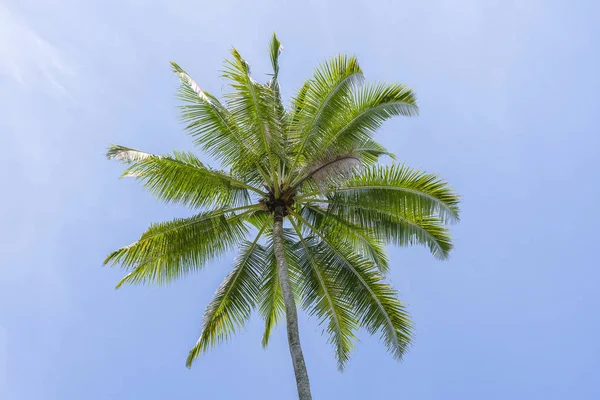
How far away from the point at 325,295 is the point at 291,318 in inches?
91.3

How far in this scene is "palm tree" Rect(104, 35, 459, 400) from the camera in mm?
12594

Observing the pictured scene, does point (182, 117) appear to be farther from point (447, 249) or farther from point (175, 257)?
point (447, 249)

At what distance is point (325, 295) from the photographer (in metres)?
13.9

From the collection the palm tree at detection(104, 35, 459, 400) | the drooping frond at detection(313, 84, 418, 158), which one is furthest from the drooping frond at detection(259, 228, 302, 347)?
the drooping frond at detection(313, 84, 418, 158)

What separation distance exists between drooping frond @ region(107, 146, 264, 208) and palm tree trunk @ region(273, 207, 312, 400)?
1.23 m

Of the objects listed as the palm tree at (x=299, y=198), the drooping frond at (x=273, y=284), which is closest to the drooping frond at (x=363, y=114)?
the palm tree at (x=299, y=198)

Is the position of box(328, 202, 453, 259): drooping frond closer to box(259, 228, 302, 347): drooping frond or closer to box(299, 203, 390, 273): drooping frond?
box(299, 203, 390, 273): drooping frond

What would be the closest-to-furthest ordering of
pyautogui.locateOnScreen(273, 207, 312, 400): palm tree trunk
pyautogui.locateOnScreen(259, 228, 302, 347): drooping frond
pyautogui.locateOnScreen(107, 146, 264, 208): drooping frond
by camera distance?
pyautogui.locateOnScreen(273, 207, 312, 400): palm tree trunk < pyautogui.locateOnScreen(107, 146, 264, 208): drooping frond < pyautogui.locateOnScreen(259, 228, 302, 347): drooping frond

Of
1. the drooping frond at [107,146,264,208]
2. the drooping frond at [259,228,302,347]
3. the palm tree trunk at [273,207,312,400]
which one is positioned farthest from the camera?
the drooping frond at [259,228,302,347]

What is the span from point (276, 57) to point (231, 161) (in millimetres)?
2603

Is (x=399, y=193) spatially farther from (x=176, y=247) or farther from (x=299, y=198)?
(x=176, y=247)

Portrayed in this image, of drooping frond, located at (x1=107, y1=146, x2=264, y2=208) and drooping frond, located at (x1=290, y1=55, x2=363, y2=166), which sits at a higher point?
drooping frond, located at (x1=290, y1=55, x2=363, y2=166)

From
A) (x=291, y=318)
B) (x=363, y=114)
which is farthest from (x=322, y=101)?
(x=291, y=318)

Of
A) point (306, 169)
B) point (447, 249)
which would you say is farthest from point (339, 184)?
point (447, 249)
